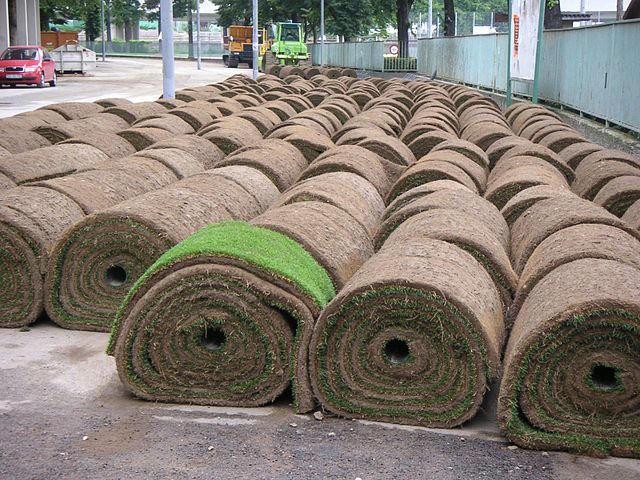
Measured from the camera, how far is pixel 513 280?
7691mm

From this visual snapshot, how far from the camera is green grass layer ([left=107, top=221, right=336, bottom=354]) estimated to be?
686 cm

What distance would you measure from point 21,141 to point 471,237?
8.92 m

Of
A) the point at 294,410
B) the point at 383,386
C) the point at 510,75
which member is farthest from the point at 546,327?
the point at 510,75

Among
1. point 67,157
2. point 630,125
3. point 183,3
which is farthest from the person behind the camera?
point 183,3

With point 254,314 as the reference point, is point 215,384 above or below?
below

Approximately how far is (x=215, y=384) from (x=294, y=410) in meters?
0.57

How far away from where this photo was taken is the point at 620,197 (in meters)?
10.1

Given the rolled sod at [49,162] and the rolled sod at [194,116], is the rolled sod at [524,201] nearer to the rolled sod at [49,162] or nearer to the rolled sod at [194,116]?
the rolled sod at [49,162]

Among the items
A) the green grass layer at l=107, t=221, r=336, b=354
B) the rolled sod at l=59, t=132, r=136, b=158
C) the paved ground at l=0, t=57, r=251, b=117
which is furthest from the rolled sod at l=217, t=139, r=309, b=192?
the paved ground at l=0, t=57, r=251, b=117

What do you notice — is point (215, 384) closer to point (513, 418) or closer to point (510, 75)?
point (513, 418)

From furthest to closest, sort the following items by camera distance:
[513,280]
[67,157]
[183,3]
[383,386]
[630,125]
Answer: [183,3] < [630,125] < [67,157] < [513,280] < [383,386]

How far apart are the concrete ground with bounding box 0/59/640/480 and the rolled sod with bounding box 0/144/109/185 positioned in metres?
4.44

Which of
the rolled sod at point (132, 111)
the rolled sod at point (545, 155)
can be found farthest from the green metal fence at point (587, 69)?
the rolled sod at point (132, 111)

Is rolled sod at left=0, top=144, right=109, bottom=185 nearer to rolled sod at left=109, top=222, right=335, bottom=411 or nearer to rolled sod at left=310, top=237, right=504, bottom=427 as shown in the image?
rolled sod at left=109, top=222, right=335, bottom=411
